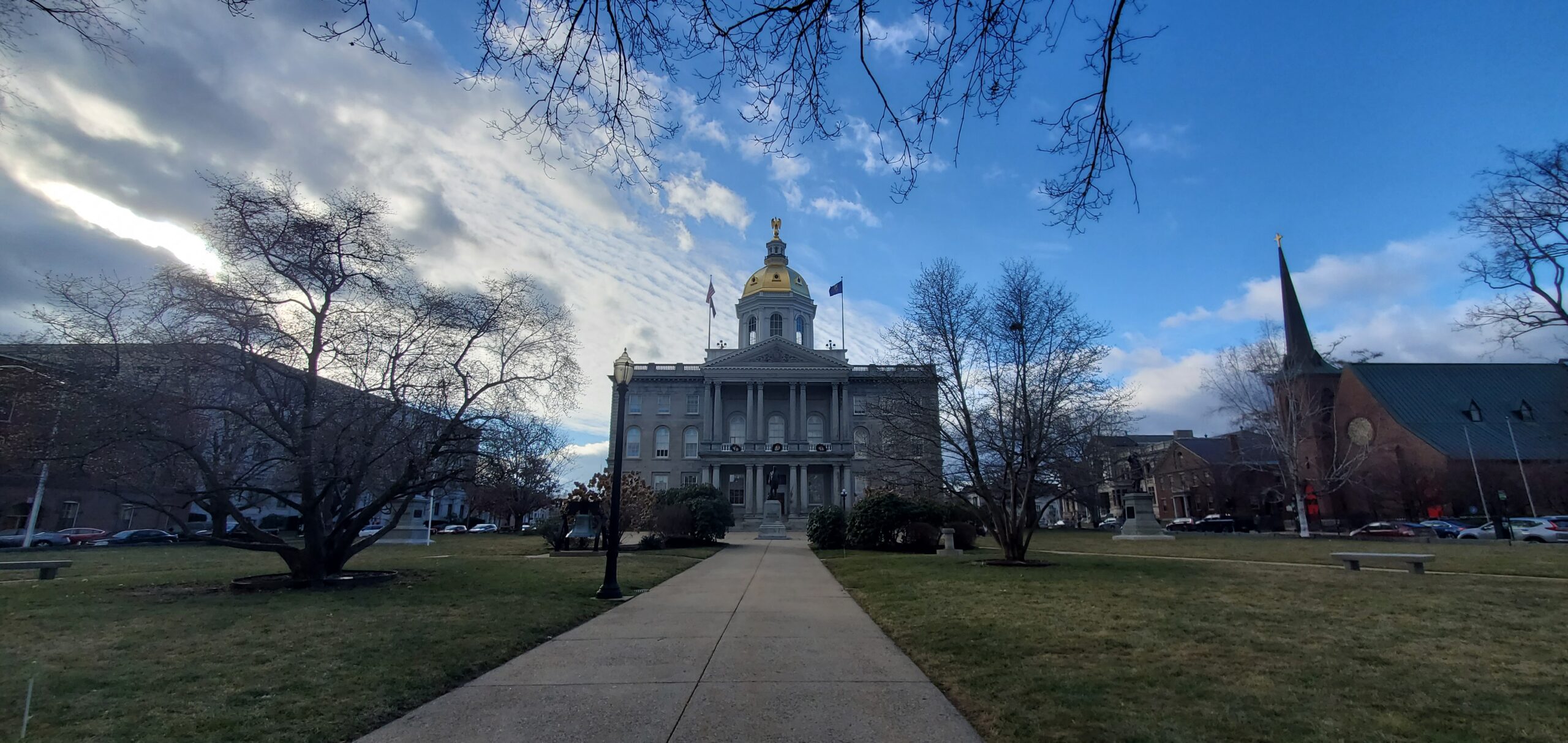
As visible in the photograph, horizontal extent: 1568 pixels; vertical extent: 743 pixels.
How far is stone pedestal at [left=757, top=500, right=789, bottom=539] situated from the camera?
40656mm

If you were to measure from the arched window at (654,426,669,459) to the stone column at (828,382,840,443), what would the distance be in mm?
15840

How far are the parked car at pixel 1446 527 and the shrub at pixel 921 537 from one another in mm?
33090

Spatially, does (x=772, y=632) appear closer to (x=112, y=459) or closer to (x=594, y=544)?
(x=112, y=459)

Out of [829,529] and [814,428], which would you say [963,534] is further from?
[814,428]

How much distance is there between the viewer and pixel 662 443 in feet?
226

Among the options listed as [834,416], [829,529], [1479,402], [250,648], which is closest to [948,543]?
[829,529]

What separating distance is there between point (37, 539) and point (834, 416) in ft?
174

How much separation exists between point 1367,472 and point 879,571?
53656 millimetres

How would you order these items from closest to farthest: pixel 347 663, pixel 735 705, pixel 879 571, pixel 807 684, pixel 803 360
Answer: pixel 735 705
pixel 807 684
pixel 347 663
pixel 879 571
pixel 803 360

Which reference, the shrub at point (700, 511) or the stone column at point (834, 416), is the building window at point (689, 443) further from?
the shrub at point (700, 511)

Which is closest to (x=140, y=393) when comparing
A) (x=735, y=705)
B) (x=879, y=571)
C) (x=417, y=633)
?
(x=417, y=633)

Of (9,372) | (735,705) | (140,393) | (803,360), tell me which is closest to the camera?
(735,705)

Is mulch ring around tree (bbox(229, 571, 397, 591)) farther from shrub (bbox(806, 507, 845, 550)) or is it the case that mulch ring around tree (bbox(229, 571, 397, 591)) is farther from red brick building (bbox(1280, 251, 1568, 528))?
red brick building (bbox(1280, 251, 1568, 528))

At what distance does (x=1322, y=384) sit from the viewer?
59.6 meters
